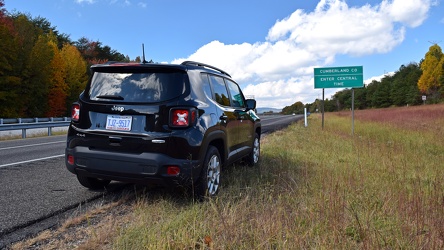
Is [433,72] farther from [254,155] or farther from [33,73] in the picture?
[254,155]

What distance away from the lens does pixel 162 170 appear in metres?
3.64

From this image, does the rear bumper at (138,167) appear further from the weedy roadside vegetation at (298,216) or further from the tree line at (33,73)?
the tree line at (33,73)

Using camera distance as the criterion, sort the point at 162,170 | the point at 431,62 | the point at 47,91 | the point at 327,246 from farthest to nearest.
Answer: the point at 431,62 → the point at 47,91 → the point at 162,170 → the point at 327,246

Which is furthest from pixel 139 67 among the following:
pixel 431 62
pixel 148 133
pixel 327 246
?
pixel 431 62

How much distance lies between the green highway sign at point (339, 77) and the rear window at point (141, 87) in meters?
15.6

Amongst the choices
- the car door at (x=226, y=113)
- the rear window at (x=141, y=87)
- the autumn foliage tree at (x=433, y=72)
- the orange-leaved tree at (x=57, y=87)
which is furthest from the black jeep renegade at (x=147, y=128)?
the autumn foliage tree at (x=433, y=72)

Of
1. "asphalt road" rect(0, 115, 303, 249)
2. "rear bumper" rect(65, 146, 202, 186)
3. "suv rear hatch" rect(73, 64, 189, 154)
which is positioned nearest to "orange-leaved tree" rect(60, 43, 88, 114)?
"asphalt road" rect(0, 115, 303, 249)

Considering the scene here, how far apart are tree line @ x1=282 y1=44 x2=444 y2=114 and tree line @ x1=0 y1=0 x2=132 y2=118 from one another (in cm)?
6107

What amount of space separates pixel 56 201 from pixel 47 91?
4317cm

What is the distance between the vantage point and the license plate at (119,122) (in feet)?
12.3

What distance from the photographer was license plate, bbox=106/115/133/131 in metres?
3.74

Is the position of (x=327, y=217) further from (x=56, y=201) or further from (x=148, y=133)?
(x=56, y=201)

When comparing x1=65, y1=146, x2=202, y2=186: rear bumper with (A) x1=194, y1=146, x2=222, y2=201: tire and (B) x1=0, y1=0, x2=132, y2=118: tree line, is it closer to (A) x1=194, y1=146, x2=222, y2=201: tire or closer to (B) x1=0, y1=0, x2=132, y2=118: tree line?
(A) x1=194, y1=146, x2=222, y2=201: tire

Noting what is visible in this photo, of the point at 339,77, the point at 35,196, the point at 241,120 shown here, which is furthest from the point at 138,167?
the point at 339,77
